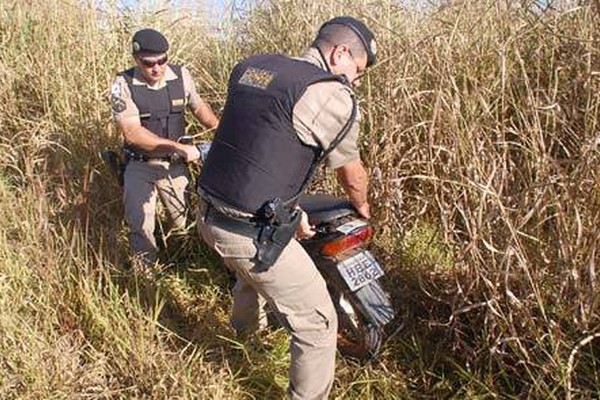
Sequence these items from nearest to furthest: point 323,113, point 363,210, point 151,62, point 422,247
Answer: point 323,113, point 363,210, point 422,247, point 151,62

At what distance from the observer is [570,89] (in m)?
2.33

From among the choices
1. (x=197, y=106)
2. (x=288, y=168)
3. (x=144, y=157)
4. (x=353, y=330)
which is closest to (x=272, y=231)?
(x=288, y=168)

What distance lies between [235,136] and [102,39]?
301cm

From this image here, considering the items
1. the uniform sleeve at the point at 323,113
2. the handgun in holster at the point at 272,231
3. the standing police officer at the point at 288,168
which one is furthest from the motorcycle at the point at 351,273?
the uniform sleeve at the point at 323,113

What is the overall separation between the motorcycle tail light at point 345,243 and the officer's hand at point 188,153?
1221mm

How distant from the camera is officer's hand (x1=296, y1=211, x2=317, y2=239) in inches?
101

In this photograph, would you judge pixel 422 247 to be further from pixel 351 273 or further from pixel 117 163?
pixel 117 163

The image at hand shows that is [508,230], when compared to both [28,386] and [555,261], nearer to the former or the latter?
[555,261]

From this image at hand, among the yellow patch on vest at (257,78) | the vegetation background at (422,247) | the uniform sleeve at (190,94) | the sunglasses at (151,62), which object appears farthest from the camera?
the uniform sleeve at (190,94)

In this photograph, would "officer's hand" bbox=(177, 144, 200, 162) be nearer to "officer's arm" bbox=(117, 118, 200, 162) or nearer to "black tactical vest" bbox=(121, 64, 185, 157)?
"officer's arm" bbox=(117, 118, 200, 162)

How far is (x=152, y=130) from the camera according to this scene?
150 inches

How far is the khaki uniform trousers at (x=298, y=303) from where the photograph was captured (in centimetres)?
244

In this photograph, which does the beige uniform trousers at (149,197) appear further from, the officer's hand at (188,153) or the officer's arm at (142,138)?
the officer's hand at (188,153)

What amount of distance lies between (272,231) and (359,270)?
1.60 ft
